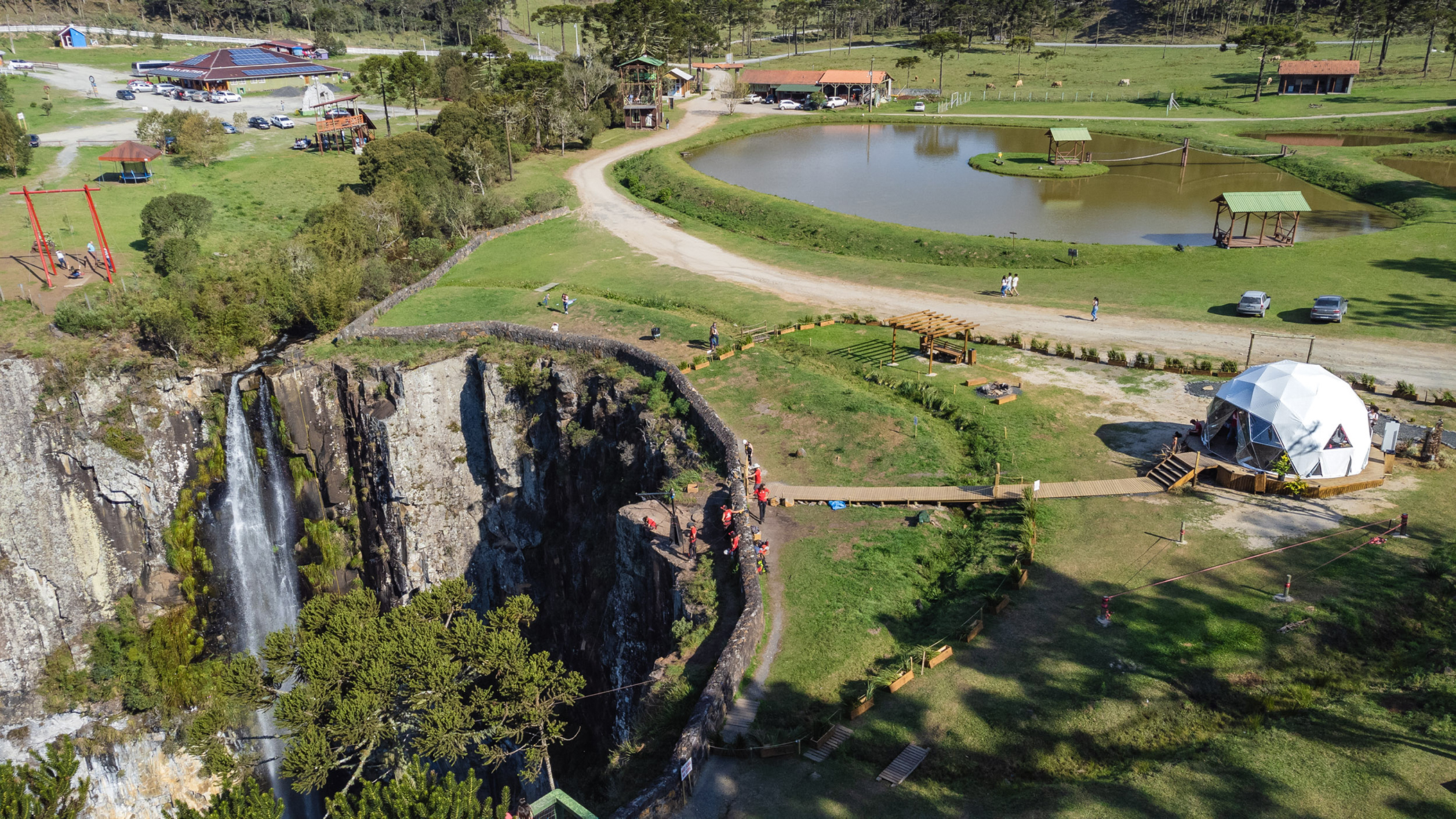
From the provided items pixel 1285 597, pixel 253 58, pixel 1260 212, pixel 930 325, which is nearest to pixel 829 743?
pixel 1285 597

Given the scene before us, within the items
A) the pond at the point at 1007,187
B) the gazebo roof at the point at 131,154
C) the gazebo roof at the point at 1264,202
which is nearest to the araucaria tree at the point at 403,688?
the pond at the point at 1007,187

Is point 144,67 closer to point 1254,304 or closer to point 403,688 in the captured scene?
point 403,688

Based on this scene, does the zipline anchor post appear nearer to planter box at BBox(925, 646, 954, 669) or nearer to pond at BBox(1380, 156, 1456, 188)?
planter box at BBox(925, 646, 954, 669)

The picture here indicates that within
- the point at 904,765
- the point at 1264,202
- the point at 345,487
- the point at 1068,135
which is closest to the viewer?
the point at 904,765

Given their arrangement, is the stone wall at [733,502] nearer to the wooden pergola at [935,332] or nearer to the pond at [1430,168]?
the wooden pergola at [935,332]

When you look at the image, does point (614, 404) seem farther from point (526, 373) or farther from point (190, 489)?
point (190, 489)

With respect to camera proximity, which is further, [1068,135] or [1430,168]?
[1068,135]
